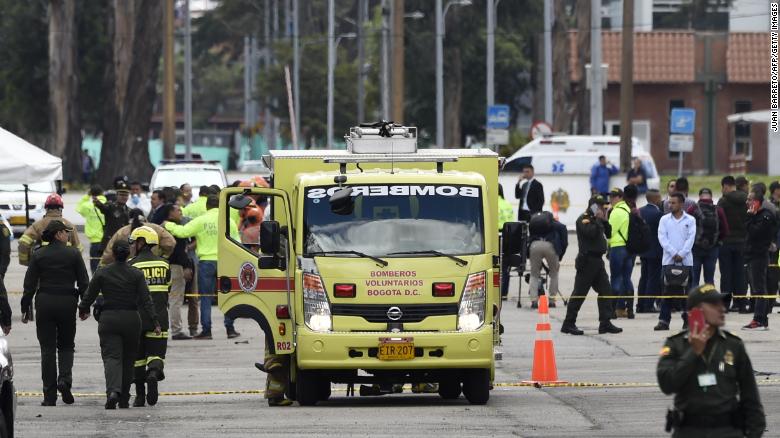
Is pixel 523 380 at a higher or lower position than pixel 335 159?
lower

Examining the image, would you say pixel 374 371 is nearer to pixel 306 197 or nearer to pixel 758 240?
pixel 306 197

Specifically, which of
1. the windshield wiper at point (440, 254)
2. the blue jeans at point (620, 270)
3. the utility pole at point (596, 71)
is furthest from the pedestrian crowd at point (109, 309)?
the utility pole at point (596, 71)

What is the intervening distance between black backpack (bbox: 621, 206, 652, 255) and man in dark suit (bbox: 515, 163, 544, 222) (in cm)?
599

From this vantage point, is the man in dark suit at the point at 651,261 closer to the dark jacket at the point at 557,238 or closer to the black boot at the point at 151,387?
the dark jacket at the point at 557,238

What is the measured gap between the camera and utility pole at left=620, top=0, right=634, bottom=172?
4547 cm

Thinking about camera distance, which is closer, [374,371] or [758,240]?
[374,371]

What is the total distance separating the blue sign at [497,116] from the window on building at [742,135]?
23.5 meters

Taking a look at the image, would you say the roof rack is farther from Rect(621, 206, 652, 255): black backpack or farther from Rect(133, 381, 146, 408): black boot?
Rect(621, 206, 652, 255): black backpack

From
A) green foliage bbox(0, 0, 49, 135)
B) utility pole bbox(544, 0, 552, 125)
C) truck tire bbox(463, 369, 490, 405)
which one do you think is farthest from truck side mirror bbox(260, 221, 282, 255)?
green foliage bbox(0, 0, 49, 135)

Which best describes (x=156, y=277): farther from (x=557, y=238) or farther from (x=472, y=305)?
(x=557, y=238)

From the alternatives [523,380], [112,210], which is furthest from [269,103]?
[523,380]

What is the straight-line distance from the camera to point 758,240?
22297 millimetres

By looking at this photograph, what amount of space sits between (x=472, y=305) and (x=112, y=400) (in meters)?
3.18

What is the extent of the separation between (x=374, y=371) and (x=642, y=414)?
2.28 m
